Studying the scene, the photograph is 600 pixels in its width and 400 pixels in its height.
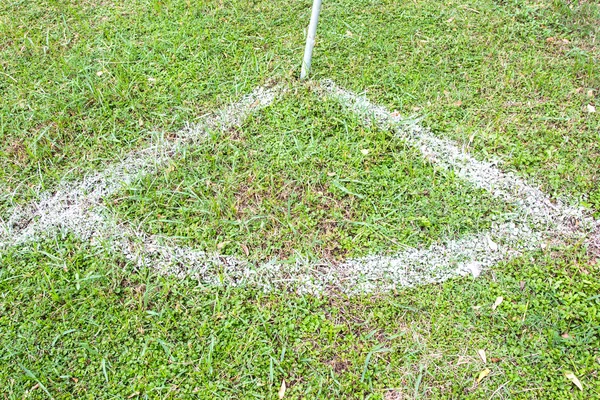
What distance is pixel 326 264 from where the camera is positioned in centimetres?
242

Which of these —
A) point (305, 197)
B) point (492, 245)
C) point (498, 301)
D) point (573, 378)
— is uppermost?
point (305, 197)

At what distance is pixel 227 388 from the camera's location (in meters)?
2.04

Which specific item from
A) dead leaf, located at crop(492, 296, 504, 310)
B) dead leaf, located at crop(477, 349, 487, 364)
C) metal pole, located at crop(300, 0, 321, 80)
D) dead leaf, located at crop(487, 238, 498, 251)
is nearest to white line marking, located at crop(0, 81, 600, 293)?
dead leaf, located at crop(487, 238, 498, 251)

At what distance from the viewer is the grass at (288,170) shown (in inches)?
82.3

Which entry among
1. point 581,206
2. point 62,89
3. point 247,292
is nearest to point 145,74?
point 62,89

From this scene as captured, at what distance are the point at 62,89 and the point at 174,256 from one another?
5.03ft

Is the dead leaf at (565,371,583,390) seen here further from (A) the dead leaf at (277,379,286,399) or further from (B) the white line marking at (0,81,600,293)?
(A) the dead leaf at (277,379,286,399)

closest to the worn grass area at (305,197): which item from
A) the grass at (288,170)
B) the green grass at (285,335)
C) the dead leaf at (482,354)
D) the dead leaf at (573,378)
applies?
the grass at (288,170)

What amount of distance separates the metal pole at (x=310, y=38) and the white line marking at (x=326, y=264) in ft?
2.70

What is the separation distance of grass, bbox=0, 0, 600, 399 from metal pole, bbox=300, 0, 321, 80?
0.18 metres

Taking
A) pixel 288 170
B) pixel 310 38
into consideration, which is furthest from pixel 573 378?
pixel 310 38

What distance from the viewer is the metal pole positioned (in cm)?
283

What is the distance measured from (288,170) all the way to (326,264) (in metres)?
0.63

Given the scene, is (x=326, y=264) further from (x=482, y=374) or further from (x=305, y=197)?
(x=482, y=374)
